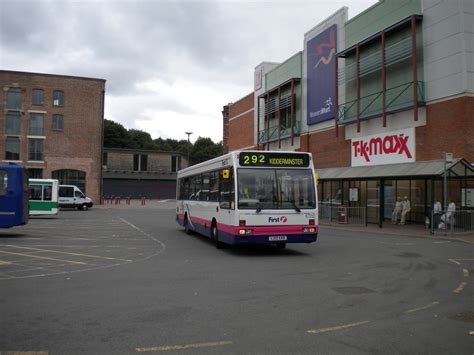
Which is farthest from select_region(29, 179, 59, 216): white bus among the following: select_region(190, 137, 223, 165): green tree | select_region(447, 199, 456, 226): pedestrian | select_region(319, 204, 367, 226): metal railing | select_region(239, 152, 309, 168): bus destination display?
select_region(190, 137, 223, 165): green tree

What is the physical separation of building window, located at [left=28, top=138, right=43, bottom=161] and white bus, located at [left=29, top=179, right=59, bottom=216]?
23.1 m

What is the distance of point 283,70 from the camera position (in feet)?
130

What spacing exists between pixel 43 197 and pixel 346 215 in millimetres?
18921

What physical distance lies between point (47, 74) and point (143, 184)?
33255 mm

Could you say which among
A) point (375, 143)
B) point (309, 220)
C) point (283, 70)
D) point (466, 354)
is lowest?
point (466, 354)

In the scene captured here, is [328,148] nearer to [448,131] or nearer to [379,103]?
[379,103]

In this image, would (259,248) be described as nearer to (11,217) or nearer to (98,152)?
(11,217)

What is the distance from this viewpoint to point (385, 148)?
26594 millimetres

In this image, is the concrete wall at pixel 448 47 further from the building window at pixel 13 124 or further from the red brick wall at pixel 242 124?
the building window at pixel 13 124

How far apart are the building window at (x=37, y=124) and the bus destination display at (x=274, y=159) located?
1763 inches

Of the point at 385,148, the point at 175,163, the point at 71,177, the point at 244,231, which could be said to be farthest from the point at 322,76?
the point at 175,163

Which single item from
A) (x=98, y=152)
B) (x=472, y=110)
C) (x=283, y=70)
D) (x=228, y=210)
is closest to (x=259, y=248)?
(x=228, y=210)

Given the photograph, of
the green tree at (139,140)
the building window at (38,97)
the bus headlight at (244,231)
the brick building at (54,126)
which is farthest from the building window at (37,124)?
the green tree at (139,140)

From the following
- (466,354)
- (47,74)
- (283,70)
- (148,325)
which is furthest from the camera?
(47,74)
